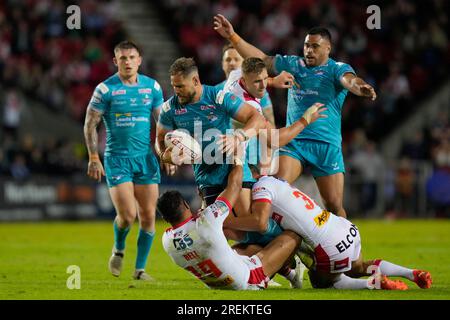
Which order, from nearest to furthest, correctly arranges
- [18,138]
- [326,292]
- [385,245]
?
[326,292], [385,245], [18,138]

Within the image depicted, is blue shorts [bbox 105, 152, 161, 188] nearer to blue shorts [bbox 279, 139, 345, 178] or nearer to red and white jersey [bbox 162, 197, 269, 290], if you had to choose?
blue shorts [bbox 279, 139, 345, 178]

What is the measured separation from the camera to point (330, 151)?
38.2 ft

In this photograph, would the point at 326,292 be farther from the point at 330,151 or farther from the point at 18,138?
the point at 18,138

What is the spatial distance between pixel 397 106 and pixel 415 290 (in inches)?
673

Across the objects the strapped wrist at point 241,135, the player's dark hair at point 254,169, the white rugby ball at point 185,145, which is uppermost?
the strapped wrist at point 241,135

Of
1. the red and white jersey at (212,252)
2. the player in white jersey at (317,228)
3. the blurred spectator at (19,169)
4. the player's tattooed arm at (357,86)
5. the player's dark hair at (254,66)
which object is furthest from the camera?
the blurred spectator at (19,169)

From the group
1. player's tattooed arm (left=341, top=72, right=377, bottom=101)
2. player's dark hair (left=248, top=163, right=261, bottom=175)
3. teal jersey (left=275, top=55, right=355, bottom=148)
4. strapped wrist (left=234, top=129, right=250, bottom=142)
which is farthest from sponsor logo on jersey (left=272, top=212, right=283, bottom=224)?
teal jersey (left=275, top=55, right=355, bottom=148)

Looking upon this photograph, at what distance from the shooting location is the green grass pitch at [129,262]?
9.43m

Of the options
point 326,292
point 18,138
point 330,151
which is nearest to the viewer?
point 326,292

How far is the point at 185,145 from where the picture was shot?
9.98m

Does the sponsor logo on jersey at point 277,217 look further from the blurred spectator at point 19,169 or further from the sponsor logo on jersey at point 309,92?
the blurred spectator at point 19,169

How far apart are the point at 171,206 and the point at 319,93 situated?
3.06 meters

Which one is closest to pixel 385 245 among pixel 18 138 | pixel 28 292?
pixel 28 292

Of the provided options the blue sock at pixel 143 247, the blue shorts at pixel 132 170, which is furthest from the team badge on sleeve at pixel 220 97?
the blue sock at pixel 143 247
